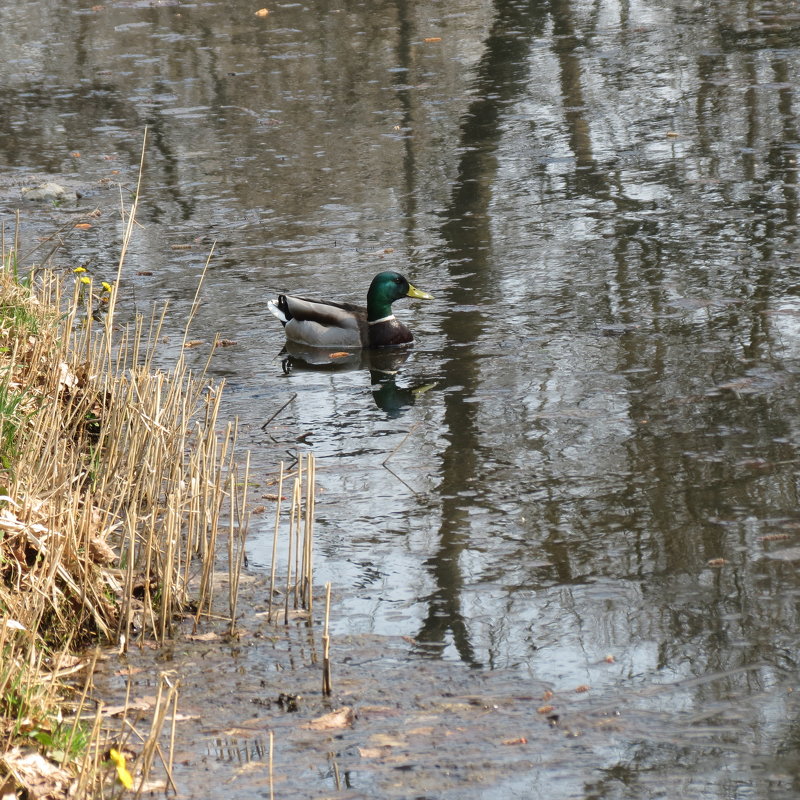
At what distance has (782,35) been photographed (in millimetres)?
15711

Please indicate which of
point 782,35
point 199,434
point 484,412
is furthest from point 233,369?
→ point 782,35

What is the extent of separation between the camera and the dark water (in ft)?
16.3

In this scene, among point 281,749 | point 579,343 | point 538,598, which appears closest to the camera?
point 281,749

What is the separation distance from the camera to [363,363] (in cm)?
871

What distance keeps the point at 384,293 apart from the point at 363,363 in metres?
0.50

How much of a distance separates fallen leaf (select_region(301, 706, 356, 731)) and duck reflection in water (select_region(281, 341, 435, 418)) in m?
3.54

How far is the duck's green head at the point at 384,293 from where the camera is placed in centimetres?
873

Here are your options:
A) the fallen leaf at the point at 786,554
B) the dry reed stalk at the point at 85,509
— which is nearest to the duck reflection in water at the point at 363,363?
the dry reed stalk at the point at 85,509

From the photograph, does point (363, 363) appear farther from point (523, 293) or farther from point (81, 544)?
point (81, 544)

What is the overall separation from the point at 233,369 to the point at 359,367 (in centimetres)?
87

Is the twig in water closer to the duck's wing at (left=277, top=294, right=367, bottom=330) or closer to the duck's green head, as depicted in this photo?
the duck's wing at (left=277, top=294, right=367, bottom=330)

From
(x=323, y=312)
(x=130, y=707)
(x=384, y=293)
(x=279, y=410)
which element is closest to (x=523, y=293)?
(x=384, y=293)

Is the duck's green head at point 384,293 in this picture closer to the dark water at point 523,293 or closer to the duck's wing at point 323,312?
the duck's wing at point 323,312

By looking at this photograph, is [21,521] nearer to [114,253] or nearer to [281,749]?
[281,749]
